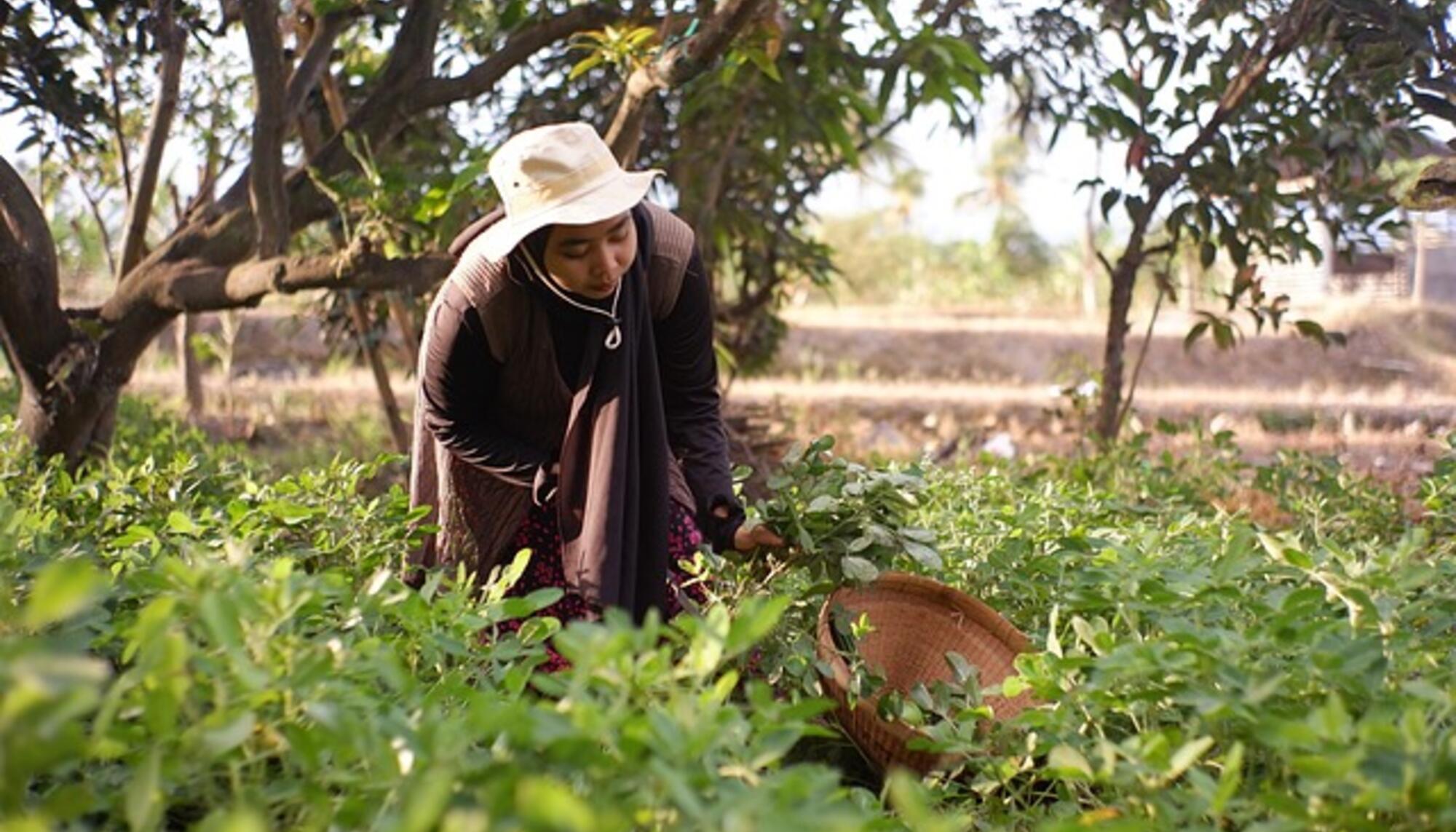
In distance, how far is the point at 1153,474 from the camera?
440 centimetres

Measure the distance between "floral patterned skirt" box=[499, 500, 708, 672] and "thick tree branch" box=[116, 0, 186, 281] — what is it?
197 cm

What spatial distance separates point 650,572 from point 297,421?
6.22m

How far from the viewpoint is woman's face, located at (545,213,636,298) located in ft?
7.56

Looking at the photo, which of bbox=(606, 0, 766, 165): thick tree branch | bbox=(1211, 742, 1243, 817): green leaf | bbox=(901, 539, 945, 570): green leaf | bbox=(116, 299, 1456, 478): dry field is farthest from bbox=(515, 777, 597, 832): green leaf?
bbox=(116, 299, 1456, 478): dry field

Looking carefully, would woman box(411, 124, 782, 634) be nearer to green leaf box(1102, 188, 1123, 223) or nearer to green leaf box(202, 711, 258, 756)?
green leaf box(202, 711, 258, 756)

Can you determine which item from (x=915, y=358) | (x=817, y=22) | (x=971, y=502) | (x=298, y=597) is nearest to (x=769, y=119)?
(x=817, y=22)

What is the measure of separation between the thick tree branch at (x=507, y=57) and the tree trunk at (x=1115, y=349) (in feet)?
5.92

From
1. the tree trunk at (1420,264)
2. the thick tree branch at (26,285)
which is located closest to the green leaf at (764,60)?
the thick tree branch at (26,285)

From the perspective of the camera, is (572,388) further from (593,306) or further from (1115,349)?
(1115,349)

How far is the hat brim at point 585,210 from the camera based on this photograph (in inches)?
88.9

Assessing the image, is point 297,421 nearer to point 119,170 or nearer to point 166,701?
point 119,170

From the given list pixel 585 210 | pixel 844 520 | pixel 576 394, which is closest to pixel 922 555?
pixel 844 520

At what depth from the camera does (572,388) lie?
104 inches

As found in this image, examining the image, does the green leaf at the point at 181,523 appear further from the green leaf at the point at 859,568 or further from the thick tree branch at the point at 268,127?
the thick tree branch at the point at 268,127
